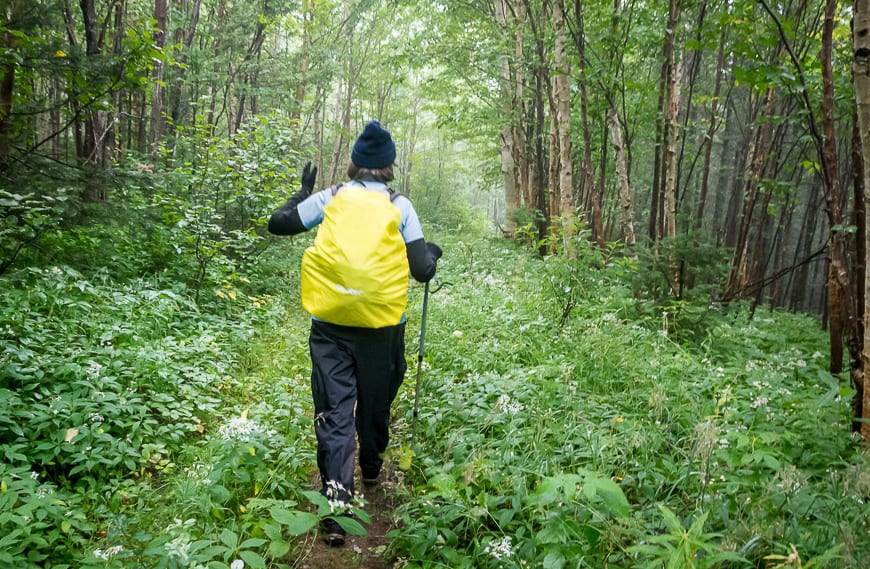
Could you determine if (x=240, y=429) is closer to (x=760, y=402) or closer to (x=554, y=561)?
(x=554, y=561)

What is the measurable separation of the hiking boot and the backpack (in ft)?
3.61

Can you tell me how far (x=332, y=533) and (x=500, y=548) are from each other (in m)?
1.00

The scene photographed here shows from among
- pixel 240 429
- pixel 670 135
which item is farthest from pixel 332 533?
pixel 670 135

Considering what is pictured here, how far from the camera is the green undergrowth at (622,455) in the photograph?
7.11 feet

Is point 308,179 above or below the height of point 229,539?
above

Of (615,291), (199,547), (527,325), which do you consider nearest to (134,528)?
(199,547)

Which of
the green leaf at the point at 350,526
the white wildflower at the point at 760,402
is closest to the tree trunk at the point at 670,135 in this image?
the white wildflower at the point at 760,402

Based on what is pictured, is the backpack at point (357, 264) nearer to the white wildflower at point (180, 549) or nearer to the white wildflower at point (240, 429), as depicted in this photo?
the white wildflower at point (240, 429)

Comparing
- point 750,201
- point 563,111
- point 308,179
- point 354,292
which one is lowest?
point 354,292

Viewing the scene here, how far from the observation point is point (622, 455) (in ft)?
10.1

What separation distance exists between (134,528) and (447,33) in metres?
15.4

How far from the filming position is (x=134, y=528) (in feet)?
8.61

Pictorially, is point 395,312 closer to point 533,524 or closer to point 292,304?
point 533,524

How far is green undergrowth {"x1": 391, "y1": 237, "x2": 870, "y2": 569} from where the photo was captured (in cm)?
217
